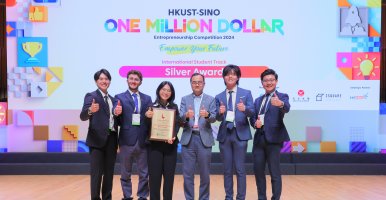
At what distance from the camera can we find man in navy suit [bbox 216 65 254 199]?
4.00 metres

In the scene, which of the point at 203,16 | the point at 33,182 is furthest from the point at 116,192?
the point at 203,16

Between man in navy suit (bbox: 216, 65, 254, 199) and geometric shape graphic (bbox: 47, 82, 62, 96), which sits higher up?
geometric shape graphic (bbox: 47, 82, 62, 96)

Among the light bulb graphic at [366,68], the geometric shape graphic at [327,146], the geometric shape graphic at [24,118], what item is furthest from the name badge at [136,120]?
the light bulb graphic at [366,68]

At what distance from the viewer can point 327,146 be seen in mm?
6418

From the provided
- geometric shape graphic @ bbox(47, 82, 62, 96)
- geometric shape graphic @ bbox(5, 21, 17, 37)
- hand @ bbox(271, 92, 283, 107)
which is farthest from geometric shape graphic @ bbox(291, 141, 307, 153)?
geometric shape graphic @ bbox(5, 21, 17, 37)

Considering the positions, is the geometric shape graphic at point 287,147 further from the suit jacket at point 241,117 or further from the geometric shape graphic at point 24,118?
the geometric shape graphic at point 24,118

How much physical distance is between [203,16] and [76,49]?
2.03m

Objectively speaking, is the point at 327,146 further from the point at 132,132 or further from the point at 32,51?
the point at 32,51

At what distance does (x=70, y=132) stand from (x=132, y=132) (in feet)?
8.47

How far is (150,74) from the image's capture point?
6293 mm

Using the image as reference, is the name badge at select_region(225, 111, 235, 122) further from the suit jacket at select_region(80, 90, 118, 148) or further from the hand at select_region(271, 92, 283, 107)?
the suit jacket at select_region(80, 90, 118, 148)

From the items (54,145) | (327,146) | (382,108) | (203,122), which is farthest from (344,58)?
(54,145)

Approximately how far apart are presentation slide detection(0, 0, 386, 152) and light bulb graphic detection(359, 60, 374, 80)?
1 cm

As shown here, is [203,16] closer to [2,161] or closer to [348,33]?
[348,33]
